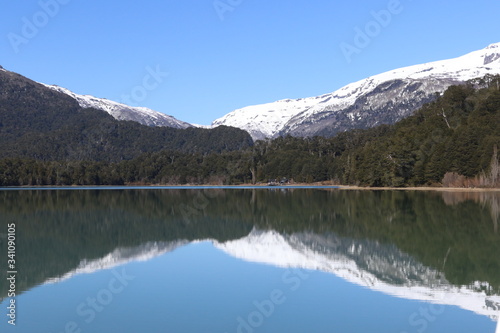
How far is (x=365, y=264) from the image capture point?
20.5m

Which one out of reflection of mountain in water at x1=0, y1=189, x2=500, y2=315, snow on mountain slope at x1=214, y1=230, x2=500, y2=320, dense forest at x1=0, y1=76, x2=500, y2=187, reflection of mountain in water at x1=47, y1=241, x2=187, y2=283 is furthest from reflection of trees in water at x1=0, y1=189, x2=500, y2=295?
dense forest at x1=0, y1=76, x2=500, y2=187

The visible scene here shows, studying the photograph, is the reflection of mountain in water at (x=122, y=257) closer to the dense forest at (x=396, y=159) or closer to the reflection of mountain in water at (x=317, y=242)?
the reflection of mountain in water at (x=317, y=242)

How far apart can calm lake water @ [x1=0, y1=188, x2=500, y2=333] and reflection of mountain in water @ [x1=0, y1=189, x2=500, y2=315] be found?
0.07 metres

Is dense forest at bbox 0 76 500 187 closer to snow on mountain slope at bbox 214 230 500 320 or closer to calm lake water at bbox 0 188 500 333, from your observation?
calm lake water at bbox 0 188 500 333

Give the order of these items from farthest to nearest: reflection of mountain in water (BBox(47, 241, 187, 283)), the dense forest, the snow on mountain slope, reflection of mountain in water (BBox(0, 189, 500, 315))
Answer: the dense forest → reflection of mountain in water (BBox(47, 241, 187, 283)) → reflection of mountain in water (BBox(0, 189, 500, 315)) → the snow on mountain slope

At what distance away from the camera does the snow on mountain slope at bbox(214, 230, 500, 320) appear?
1521 cm

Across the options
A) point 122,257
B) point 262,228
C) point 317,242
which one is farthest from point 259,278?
point 262,228

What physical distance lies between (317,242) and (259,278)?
888 centimetres

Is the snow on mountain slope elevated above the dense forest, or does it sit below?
below

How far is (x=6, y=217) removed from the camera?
41938mm

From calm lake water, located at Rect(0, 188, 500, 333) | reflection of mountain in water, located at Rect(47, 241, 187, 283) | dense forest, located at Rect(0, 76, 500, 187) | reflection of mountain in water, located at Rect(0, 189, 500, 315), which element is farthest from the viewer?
Answer: dense forest, located at Rect(0, 76, 500, 187)

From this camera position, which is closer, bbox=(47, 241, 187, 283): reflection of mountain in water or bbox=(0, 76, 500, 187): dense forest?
bbox=(47, 241, 187, 283): reflection of mountain in water

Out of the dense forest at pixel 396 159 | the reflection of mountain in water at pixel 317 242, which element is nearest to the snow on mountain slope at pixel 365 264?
the reflection of mountain in water at pixel 317 242

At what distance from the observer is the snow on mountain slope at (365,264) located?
15.2 metres
